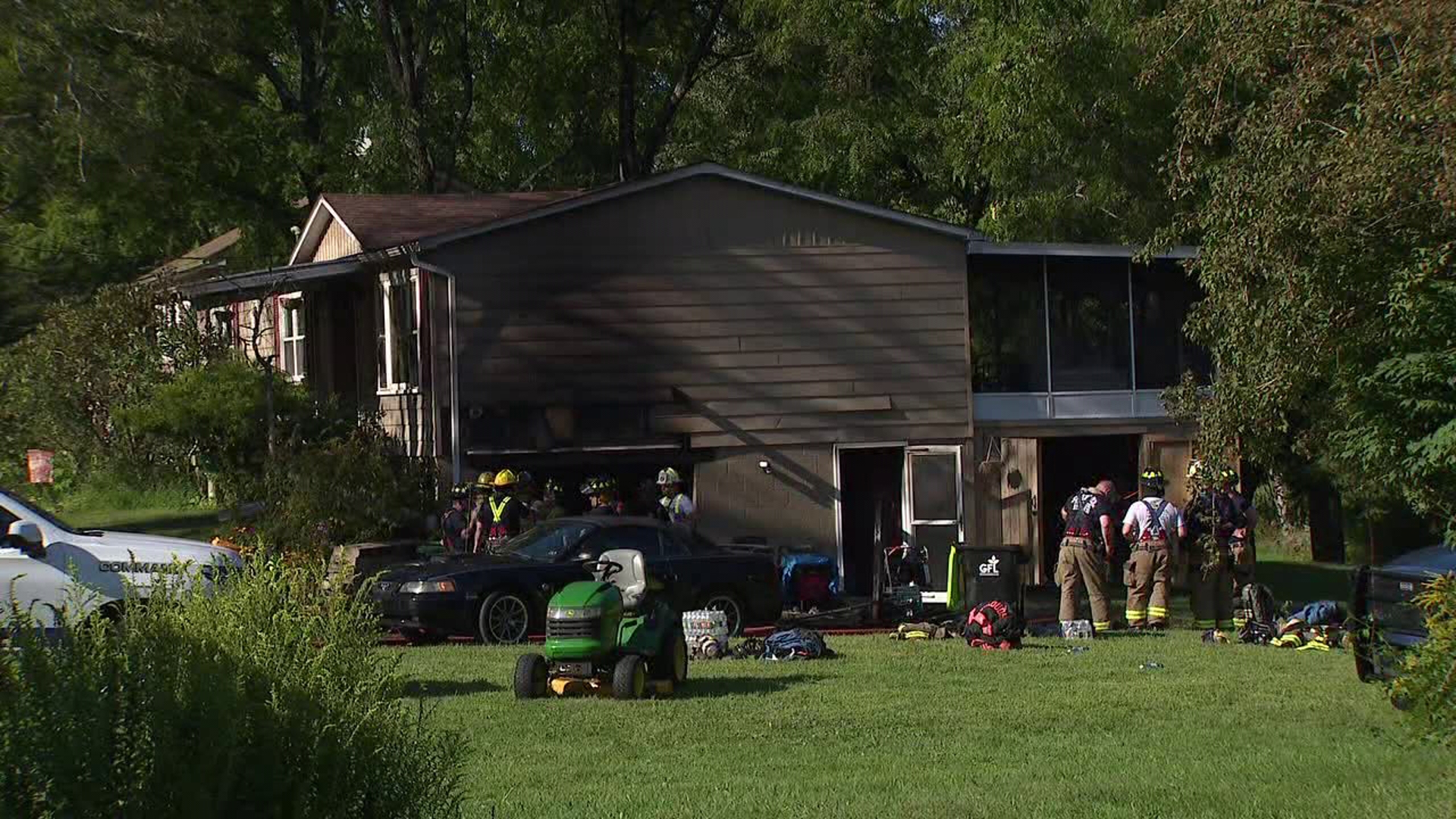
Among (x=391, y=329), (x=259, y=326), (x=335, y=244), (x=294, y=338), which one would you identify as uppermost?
(x=335, y=244)

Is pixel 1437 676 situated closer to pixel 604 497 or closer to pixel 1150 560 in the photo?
pixel 1150 560

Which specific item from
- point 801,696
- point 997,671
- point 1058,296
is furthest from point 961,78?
point 801,696

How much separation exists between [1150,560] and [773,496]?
18.8ft

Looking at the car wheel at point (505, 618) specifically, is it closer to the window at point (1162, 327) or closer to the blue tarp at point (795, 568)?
the blue tarp at point (795, 568)

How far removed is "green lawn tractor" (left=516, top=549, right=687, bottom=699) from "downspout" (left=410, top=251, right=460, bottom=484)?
9.34 metres

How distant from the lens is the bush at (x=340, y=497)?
74.0 ft

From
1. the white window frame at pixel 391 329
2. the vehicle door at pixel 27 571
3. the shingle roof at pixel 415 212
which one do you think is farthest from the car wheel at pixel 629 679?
the shingle roof at pixel 415 212

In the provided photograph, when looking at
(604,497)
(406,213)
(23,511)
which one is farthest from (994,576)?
(406,213)

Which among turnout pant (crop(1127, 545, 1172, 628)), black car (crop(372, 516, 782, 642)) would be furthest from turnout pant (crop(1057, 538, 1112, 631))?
black car (crop(372, 516, 782, 642))

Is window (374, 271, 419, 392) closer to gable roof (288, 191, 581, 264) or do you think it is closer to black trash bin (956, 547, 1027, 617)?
gable roof (288, 191, 581, 264)

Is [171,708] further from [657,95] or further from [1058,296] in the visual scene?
[657,95]

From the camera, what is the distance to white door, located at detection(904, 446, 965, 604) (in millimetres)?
25047

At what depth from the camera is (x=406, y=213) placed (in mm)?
27125

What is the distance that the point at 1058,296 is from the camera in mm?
26688
